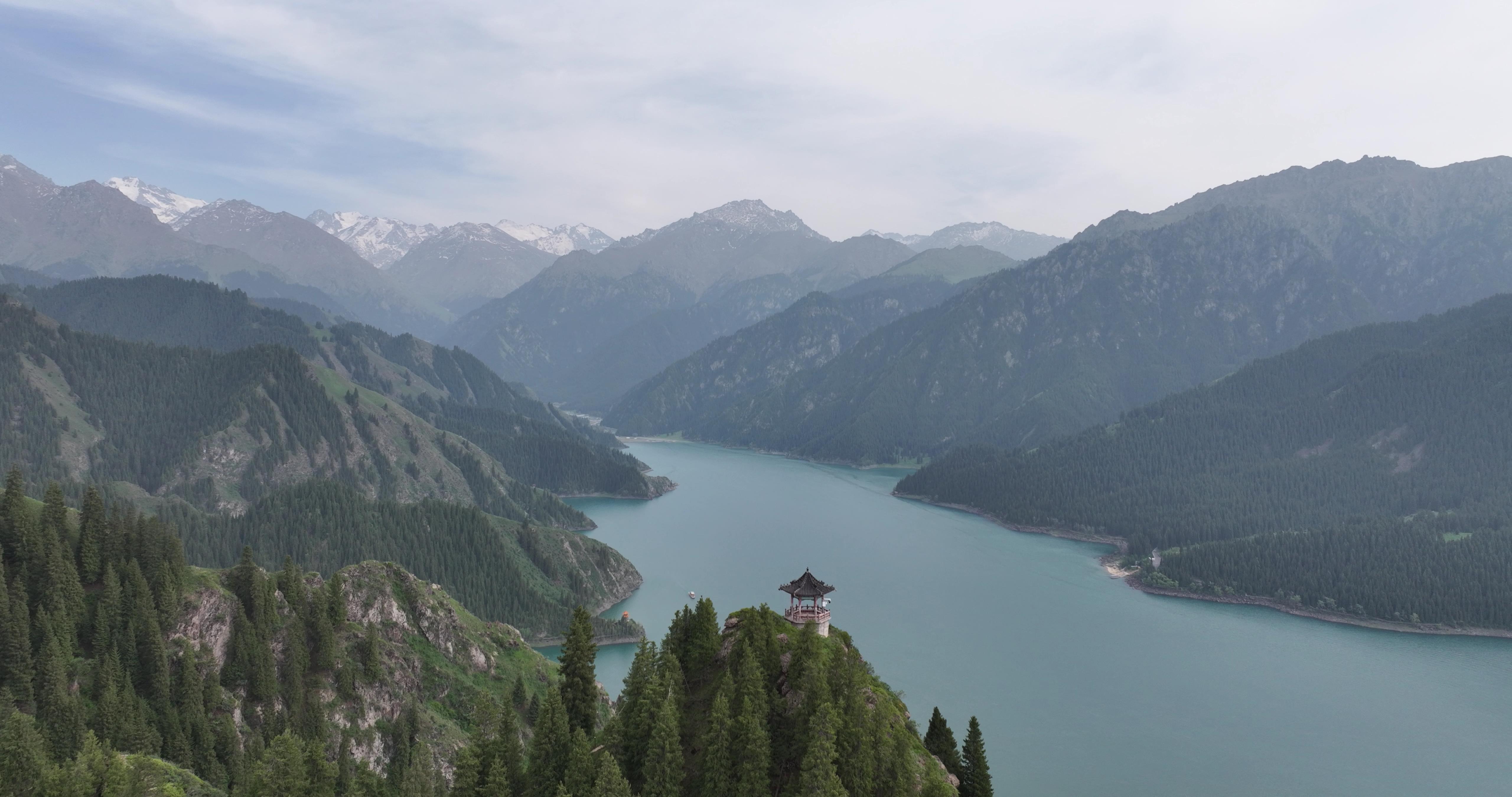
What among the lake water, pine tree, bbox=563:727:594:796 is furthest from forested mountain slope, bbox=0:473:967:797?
the lake water

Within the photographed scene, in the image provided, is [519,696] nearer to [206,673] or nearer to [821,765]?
[206,673]

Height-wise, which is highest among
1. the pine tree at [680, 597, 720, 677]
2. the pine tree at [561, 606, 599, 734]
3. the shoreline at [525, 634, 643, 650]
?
the pine tree at [680, 597, 720, 677]

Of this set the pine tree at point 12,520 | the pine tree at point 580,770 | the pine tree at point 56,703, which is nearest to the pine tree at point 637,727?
the pine tree at point 580,770

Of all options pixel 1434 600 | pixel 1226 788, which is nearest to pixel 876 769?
pixel 1226 788

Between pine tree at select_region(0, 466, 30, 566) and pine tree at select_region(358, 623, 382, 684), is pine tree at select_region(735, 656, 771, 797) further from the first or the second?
pine tree at select_region(0, 466, 30, 566)

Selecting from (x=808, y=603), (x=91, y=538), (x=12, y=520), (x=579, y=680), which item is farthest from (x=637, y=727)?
(x=12, y=520)

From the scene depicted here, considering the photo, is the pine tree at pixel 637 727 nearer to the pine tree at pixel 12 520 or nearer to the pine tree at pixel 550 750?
the pine tree at pixel 550 750
